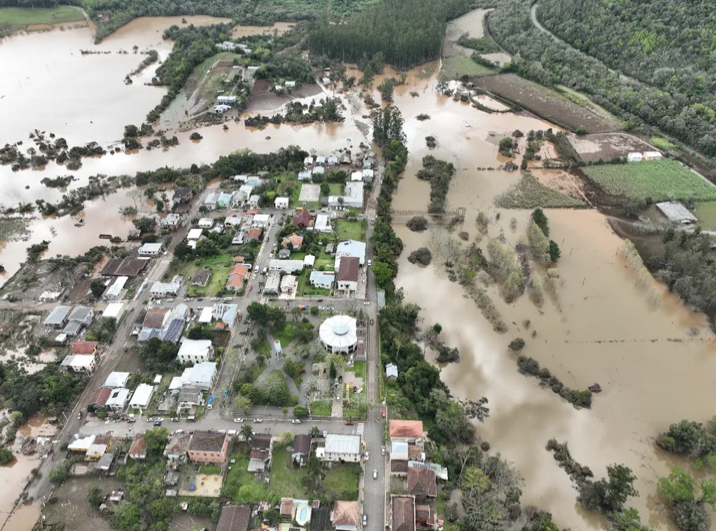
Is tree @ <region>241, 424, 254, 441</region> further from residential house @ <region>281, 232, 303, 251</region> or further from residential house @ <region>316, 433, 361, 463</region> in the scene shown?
residential house @ <region>281, 232, 303, 251</region>

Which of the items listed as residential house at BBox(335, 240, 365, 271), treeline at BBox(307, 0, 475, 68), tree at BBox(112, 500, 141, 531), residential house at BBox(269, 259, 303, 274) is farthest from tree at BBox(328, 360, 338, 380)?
treeline at BBox(307, 0, 475, 68)

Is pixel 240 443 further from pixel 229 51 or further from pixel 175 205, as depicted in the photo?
pixel 229 51

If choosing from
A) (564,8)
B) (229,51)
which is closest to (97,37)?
(229,51)

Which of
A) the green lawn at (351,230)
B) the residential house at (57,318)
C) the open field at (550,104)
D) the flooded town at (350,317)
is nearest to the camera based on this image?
the flooded town at (350,317)

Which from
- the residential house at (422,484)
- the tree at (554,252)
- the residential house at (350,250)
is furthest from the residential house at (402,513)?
the tree at (554,252)

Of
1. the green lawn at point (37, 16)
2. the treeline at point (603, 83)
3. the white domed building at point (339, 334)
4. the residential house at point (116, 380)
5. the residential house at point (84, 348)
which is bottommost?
the green lawn at point (37, 16)

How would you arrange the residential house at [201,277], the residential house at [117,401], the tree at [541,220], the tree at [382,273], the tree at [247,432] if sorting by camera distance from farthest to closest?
the tree at [541,220] < the residential house at [201,277] < the tree at [382,273] < the residential house at [117,401] < the tree at [247,432]

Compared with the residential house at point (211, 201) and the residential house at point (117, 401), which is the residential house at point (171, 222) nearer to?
the residential house at point (211, 201)
